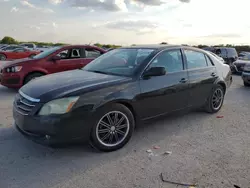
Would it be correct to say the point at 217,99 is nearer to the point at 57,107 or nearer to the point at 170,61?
the point at 170,61

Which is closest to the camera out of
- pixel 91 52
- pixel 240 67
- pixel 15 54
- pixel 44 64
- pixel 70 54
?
pixel 44 64

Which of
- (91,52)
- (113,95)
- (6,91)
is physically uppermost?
(91,52)

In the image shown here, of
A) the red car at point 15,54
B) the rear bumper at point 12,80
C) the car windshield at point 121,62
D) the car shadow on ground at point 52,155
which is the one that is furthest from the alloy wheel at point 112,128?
the red car at point 15,54

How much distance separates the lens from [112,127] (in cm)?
381

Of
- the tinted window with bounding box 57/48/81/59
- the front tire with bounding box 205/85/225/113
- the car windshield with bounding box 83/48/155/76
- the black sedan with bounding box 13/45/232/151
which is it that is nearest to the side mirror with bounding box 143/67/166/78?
the black sedan with bounding box 13/45/232/151

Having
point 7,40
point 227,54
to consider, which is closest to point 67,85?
point 227,54

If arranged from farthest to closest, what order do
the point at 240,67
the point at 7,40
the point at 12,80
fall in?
1. the point at 7,40
2. the point at 240,67
3. the point at 12,80

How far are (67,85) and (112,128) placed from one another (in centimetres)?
91

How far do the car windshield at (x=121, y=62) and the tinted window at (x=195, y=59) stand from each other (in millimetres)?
A: 910

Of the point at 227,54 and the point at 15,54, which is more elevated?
the point at 227,54

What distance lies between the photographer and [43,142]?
337 cm

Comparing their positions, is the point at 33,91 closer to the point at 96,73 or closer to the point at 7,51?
the point at 96,73

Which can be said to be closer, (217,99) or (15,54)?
(217,99)

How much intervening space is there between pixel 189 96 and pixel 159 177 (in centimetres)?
221
